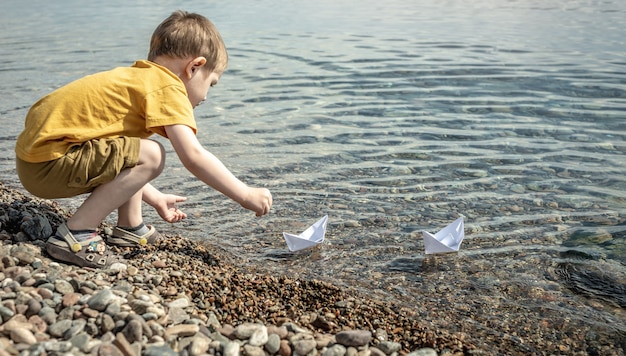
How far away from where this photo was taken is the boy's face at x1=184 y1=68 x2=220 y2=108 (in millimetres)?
4359

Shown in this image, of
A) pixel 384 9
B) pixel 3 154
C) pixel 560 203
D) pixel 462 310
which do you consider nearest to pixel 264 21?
pixel 384 9

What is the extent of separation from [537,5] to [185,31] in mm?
24143

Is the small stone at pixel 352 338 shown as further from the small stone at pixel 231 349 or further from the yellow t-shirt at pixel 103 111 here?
the yellow t-shirt at pixel 103 111

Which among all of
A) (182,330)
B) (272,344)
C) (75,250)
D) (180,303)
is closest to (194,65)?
(75,250)

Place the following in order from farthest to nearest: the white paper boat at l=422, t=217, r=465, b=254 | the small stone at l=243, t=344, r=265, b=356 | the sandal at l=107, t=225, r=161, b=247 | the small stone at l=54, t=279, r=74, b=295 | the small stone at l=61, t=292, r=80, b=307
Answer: the white paper boat at l=422, t=217, r=465, b=254
the sandal at l=107, t=225, r=161, b=247
the small stone at l=54, t=279, r=74, b=295
the small stone at l=61, t=292, r=80, b=307
the small stone at l=243, t=344, r=265, b=356

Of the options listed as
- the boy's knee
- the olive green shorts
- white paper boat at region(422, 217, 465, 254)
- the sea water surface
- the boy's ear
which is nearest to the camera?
the olive green shorts

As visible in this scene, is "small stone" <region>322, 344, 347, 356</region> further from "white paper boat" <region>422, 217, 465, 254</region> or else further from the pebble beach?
"white paper boat" <region>422, 217, 465, 254</region>

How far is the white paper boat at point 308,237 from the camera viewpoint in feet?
16.3

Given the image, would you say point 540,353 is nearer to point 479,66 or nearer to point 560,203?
point 560,203

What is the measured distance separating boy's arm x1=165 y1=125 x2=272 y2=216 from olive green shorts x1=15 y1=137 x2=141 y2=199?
9.8 inches

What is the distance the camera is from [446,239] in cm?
504

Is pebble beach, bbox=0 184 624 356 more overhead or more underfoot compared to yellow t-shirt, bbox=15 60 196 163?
more underfoot

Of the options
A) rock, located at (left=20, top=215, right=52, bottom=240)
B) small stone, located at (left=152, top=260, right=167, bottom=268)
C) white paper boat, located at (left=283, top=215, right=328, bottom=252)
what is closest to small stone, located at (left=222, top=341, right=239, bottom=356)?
small stone, located at (left=152, top=260, right=167, bottom=268)

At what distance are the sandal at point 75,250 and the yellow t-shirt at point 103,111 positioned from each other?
467mm
